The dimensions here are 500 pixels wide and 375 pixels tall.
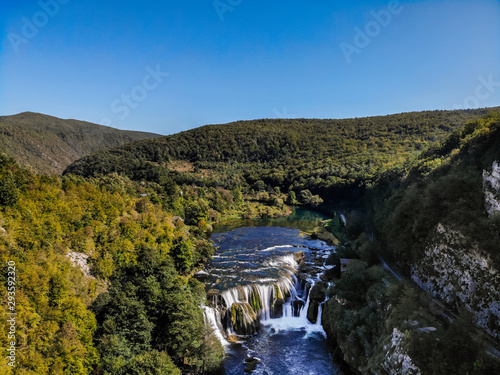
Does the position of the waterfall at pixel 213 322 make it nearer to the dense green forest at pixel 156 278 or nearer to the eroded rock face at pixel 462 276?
the dense green forest at pixel 156 278

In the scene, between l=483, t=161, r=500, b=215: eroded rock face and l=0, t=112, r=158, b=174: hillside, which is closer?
l=483, t=161, r=500, b=215: eroded rock face

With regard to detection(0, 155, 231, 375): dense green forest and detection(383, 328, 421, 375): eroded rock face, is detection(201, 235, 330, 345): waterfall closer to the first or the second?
detection(0, 155, 231, 375): dense green forest

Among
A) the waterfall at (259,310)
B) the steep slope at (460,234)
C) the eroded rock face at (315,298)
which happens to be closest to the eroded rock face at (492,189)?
the steep slope at (460,234)

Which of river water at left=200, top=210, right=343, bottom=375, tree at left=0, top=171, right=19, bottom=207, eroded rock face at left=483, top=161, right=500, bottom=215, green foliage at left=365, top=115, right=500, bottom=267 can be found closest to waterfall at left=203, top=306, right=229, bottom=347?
river water at left=200, top=210, right=343, bottom=375

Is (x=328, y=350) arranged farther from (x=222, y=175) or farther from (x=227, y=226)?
(x=222, y=175)

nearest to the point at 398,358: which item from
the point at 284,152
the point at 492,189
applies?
the point at 492,189
